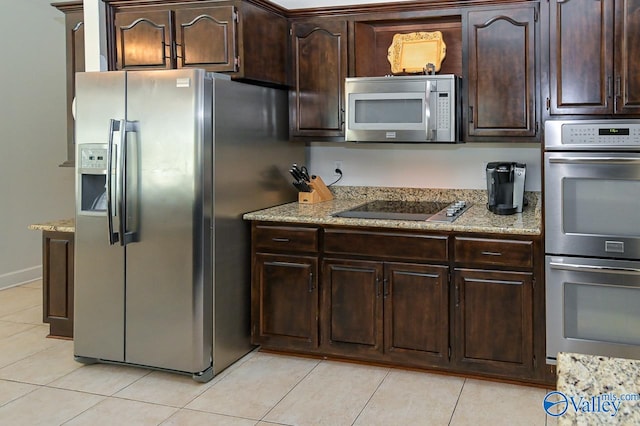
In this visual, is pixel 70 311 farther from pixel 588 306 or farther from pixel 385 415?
pixel 588 306

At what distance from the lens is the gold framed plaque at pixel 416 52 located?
380cm

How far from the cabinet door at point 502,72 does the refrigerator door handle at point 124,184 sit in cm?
192

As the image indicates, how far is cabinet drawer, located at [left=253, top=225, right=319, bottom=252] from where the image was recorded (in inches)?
141

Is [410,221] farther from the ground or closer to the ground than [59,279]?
farther from the ground

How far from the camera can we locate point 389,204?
13.3ft

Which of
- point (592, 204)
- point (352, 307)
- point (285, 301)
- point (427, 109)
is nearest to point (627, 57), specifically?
point (592, 204)

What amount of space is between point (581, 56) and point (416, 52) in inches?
41.0

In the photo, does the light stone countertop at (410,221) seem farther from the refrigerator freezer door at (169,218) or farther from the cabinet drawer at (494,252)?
the refrigerator freezer door at (169,218)

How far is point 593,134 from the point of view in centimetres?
302

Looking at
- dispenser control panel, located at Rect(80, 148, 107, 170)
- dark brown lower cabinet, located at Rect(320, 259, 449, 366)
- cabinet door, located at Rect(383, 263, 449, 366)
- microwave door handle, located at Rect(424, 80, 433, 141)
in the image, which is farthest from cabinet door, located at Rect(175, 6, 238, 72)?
cabinet door, located at Rect(383, 263, 449, 366)

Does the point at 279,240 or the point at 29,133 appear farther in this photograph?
the point at 29,133

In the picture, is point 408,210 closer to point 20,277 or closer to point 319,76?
point 319,76

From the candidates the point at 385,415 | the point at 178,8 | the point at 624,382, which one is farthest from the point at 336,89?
the point at 624,382

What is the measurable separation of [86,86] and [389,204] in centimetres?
196
